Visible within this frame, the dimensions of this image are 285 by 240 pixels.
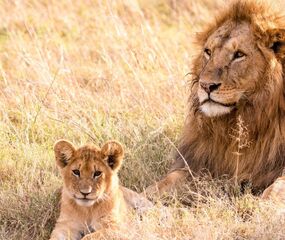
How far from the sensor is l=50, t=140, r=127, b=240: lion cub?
16.2ft

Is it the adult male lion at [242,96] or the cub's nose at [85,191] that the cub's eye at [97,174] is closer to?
the cub's nose at [85,191]

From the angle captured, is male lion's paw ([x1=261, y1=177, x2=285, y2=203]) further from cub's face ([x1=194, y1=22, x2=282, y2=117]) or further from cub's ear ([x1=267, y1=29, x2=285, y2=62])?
cub's ear ([x1=267, y1=29, x2=285, y2=62])

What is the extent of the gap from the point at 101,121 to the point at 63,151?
1844 millimetres

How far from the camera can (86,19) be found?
11.0m

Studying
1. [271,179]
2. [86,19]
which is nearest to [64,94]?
[271,179]

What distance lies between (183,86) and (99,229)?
264 centimetres

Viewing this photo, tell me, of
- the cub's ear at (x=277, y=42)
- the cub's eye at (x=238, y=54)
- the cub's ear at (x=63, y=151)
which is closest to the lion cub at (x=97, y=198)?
the cub's ear at (x=63, y=151)

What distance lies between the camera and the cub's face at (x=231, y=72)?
5.46 metres

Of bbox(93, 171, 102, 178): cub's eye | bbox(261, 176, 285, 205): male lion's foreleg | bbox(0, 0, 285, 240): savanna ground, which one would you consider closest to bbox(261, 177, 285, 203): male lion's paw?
bbox(261, 176, 285, 205): male lion's foreleg

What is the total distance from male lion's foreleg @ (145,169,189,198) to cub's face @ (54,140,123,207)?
672 millimetres

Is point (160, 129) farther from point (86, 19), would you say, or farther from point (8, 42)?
point (86, 19)

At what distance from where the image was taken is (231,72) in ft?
18.1

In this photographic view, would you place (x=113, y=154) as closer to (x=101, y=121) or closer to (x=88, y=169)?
(x=88, y=169)

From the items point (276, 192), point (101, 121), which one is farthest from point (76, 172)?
point (101, 121)
